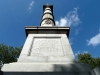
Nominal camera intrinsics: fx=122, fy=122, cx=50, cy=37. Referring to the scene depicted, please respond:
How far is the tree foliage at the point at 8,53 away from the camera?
2008 cm

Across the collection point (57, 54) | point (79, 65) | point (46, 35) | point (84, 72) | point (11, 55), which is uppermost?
point (11, 55)

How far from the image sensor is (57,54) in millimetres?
5188

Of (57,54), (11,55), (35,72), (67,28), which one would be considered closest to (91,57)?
(11,55)

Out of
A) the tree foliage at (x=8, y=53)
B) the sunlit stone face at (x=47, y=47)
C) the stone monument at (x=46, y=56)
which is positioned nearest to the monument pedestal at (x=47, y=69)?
the stone monument at (x=46, y=56)

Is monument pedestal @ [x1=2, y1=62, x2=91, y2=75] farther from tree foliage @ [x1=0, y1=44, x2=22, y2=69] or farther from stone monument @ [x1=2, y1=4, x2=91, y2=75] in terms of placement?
tree foliage @ [x1=0, y1=44, x2=22, y2=69]

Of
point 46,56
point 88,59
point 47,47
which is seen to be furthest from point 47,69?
point 88,59

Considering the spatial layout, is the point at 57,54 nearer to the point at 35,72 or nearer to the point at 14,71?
→ the point at 35,72

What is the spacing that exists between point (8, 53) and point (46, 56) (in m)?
17.5

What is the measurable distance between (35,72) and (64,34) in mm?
3246

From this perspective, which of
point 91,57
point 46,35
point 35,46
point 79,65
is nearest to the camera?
point 79,65

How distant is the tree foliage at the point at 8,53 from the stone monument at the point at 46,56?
1513 cm

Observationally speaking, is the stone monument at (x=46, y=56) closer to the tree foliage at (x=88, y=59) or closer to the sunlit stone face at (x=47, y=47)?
the sunlit stone face at (x=47, y=47)

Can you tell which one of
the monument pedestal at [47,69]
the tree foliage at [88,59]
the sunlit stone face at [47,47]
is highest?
the tree foliage at [88,59]

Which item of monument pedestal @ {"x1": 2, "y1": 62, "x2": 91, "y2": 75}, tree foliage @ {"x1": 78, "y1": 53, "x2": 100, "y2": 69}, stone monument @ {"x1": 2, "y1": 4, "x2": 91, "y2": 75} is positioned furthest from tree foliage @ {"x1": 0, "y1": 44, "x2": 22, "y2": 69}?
monument pedestal @ {"x1": 2, "y1": 62, "x2": 91, "y2": 75}
